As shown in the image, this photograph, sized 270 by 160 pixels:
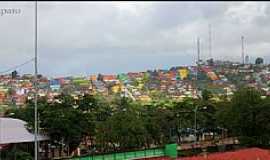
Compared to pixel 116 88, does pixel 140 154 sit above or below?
below

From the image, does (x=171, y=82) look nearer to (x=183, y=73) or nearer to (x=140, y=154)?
(x=183, y=73)

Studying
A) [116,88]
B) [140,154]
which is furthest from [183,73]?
[140,154]

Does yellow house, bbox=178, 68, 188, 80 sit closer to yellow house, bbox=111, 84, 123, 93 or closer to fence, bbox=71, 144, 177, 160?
yellow house, bbox=111, 84, 123, 93

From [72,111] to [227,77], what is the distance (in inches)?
4597

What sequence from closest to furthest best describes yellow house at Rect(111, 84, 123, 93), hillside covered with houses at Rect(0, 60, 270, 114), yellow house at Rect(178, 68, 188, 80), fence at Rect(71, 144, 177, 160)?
fence at Rect(71, 144, 177, 160) < hillside covered with houses at Rect(0, 60, 270, 114) < yellow house at Rect(111, 84, 123, 93) < yellow house at Rect(178, 68, 188, 80)

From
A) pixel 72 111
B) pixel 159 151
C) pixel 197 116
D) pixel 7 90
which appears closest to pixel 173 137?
pixel 197 116

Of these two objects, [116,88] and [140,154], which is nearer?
[140,154]

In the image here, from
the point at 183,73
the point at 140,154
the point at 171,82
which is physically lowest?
the point at 140,154

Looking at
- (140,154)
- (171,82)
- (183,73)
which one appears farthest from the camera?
(183,73)

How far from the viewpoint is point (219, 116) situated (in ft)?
180

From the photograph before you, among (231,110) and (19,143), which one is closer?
(19,143)

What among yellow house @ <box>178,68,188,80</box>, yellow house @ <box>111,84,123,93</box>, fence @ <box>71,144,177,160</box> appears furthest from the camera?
yellow house @ <box>178,68,188,80</box>

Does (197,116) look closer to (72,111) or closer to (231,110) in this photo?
(231,110)

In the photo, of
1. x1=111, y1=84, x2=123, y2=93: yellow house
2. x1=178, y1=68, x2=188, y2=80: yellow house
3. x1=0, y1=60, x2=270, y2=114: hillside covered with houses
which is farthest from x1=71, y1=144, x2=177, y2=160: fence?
x1=178, y1=68, x2=188, y2=80: yellow house
